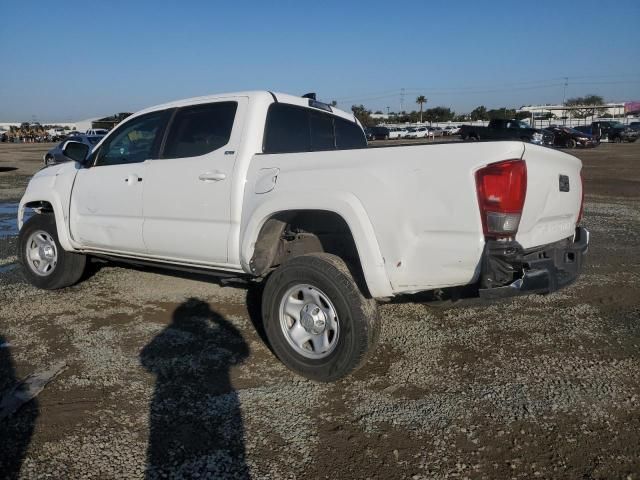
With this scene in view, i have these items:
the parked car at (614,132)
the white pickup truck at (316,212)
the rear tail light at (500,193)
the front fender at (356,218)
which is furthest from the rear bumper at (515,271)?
the parked car at (614,132)

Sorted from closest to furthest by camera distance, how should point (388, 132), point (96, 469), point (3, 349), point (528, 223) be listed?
point (96, 469) → point (528, 223) → point (3, 349) → point (388, 132)

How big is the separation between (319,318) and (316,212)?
0.75 m

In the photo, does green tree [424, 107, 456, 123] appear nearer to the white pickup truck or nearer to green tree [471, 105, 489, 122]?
green tree [471, 105, 489, 122]

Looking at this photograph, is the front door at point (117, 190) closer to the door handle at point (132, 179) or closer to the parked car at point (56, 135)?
the door handle at point (132, 179)

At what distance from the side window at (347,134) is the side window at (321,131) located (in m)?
0.11

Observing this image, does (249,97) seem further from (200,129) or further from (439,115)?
(439,115)

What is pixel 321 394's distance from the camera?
3.51m

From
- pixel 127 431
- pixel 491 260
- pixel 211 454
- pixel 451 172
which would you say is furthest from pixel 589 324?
pixel 127 431

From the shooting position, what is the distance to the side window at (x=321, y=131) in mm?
4883

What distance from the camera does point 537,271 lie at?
10.7 feet

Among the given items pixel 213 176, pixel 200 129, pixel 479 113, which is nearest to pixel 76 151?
pixel 200 129

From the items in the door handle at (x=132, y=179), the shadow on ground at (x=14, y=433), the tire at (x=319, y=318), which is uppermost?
the door handle at (x=132, y=179)

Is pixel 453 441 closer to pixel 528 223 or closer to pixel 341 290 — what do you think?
pixel 341 290

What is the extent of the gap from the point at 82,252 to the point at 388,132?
54656 millimetres
